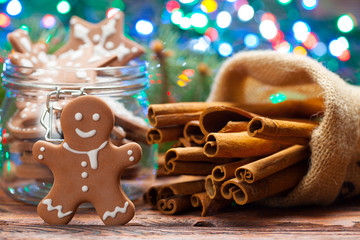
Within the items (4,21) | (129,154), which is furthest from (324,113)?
(4,21)

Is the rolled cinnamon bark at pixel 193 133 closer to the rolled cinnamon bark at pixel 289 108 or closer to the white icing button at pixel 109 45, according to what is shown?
the rolled cinnamon bark at pixel 289 108

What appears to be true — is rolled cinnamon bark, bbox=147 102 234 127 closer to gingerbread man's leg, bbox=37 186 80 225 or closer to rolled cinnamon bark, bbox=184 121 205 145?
rolled cinnamon bark, bbox=184 121 205 145

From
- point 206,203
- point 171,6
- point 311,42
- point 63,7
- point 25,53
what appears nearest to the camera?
point 206,203

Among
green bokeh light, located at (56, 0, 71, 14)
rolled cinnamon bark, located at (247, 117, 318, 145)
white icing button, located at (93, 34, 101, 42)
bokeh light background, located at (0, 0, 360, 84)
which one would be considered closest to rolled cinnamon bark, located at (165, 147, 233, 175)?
rolled cinnamon bark, located at (247, 117, 318, 145)

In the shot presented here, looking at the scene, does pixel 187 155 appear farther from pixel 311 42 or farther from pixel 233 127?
pixel 311 42

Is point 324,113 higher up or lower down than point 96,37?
lower down

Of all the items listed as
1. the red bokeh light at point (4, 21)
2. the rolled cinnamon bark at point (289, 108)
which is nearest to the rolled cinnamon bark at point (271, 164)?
the rolled cinnamon bark at point (289, 108)

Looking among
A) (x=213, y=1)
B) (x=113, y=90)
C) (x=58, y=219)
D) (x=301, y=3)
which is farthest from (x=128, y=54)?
(x=301, y=3)
